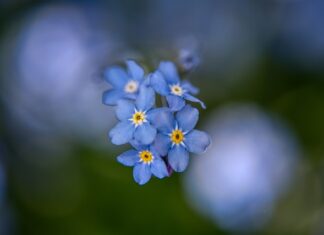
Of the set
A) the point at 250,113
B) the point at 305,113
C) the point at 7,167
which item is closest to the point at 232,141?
the point at 250,113

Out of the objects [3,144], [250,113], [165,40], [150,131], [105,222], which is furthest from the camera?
[165,40]

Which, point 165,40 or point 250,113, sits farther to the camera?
point 165,40

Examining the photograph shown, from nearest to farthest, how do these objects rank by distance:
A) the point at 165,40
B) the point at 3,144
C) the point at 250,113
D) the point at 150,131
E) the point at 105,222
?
the point at 150,131 < the point at 105,222 < the point at 3,144 < the point at 250,113 < the point at 165,40

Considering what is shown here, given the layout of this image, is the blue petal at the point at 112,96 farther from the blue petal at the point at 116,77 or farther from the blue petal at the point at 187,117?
the blue petal at the point at 187,117

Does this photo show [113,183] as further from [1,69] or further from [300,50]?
[300,50]

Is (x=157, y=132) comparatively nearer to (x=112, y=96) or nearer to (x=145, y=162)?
(x=145, y=162)

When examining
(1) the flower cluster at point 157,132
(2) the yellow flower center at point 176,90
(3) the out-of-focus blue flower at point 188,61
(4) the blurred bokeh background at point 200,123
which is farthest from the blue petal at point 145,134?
(4) the blurred bokeh background at point 200,123

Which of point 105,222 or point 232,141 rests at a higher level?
point 232,141
